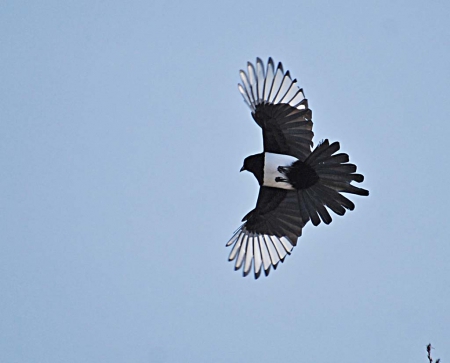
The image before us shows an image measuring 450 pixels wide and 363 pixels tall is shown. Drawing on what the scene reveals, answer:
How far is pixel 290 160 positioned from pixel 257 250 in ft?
4.51

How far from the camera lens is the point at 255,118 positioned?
797 cm

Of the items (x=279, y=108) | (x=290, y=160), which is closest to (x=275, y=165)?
(x=290, y=160)

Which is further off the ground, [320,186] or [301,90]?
[301,90]

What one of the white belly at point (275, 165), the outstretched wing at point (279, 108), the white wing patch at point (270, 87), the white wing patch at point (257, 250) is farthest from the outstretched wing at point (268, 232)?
the white wing patch at point (270, 87)

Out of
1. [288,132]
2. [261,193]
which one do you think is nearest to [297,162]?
[288,132]

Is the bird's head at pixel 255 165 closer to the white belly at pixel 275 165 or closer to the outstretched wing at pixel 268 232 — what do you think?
the white belly at pixel 275 165

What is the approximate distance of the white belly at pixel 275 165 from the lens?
8031 mm

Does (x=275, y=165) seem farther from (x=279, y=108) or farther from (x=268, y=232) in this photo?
(x=268, y=232)

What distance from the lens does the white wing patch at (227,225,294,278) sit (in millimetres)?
8617

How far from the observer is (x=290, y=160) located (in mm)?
8008

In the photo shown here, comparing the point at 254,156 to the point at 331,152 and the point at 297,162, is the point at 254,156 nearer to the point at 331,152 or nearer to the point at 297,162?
Answer: the point at 297,162

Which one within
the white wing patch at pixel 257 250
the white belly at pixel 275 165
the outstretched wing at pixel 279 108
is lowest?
the white wing patch at pixel 257 250

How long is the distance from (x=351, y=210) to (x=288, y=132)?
113cm

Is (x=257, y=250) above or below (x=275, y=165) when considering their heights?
below
